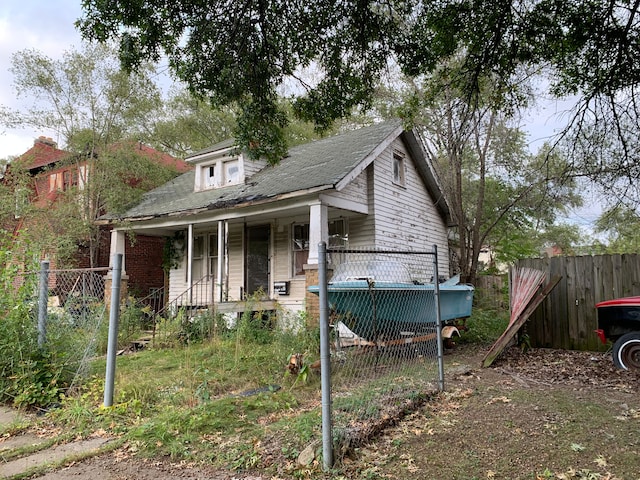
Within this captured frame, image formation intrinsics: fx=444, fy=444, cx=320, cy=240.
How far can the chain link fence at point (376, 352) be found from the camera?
4352 millimetres

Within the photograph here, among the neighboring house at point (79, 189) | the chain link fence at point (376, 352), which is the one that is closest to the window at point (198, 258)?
the neighboring house at point (79, 189)

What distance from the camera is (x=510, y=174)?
18.8m

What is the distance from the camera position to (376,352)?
539cm

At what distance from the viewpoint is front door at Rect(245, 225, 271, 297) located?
13.4 meters

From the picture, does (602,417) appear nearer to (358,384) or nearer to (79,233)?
(358,384)

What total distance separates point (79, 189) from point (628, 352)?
1707cm

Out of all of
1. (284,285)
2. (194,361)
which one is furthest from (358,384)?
(284,285)

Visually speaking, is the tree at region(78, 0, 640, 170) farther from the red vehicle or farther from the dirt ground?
the dirt ground

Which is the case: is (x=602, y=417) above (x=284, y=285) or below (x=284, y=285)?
below

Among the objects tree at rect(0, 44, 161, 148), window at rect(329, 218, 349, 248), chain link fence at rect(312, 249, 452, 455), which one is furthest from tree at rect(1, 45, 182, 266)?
chain link fence at rect(312, 249, 452, 455)

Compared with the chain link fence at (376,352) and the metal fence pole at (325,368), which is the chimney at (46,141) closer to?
the chain link fence at (376,352)

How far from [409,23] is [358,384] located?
5.23 metres

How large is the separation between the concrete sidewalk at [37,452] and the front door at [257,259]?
28.7 feet

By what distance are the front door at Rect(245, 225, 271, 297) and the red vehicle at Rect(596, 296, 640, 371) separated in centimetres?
882
